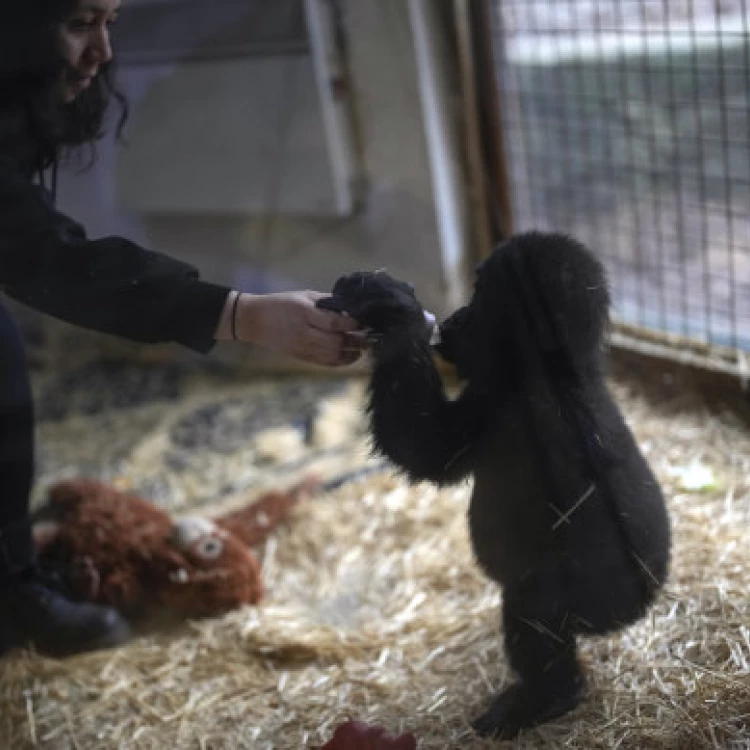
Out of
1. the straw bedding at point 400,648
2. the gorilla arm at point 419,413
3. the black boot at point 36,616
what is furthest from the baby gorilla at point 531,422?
the black boot at point 36,616

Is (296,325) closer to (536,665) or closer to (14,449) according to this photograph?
(536,665)

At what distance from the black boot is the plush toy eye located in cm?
22

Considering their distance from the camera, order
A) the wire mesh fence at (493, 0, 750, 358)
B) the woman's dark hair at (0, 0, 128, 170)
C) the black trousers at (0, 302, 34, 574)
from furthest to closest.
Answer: the wire mesh fence at (493, 0, 750, 358) < the black trousers at (0, 302, 34, 574) < the woman's dark hair at (0, 0, 128, 170)

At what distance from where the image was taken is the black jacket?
137 centimetres

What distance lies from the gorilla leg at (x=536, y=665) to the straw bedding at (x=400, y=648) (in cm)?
3

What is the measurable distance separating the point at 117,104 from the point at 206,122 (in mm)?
707

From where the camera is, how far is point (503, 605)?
161 cm

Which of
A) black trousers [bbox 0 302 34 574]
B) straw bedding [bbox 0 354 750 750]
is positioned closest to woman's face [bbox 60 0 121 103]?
black trousers [bbox 0 302 34 574]

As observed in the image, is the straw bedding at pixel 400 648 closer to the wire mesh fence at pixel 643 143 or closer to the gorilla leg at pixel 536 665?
the gorilla leg at pixel 536 665

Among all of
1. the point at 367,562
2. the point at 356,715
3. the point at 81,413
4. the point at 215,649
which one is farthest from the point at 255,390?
the point at 356,715

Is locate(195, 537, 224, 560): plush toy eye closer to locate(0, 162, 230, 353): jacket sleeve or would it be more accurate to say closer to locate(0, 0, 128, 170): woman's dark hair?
locate(0, 162, 230, 353): jacket sleeve

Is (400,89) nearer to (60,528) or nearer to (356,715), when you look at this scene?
(60,528)

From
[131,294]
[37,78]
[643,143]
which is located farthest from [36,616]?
[643,143]

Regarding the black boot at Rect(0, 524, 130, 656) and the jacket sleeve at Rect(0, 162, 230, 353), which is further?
the black boot at Rect(0, 524, 130, 656)
